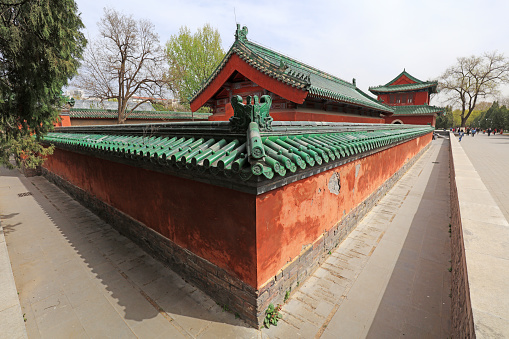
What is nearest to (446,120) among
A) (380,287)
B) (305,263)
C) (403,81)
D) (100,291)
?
(403,81)

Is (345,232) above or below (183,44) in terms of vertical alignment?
below

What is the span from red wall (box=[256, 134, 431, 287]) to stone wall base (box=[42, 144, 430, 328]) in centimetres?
18

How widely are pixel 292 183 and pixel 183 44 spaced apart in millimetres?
24134

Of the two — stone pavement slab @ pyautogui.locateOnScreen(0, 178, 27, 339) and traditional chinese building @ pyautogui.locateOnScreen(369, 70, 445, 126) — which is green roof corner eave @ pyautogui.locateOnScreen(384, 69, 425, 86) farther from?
stone pavement slab @ pyautogui.locateOnScreen(0, 178, 27, 339)

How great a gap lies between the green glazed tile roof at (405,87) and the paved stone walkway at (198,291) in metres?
26.1

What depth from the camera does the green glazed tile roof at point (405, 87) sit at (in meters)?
26.3

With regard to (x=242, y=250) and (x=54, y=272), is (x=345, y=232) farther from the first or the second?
(x=54, y=272)

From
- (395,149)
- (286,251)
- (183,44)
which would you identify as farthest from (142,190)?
(183,44)

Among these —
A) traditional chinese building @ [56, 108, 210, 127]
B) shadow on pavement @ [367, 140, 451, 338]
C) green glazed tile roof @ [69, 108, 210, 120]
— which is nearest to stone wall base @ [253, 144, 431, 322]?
shadow on pavement @ [367, 140, 451, 338]

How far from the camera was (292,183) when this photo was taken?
3.60m

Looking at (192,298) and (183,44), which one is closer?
(192,298)

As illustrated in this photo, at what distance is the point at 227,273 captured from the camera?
11.8 feet

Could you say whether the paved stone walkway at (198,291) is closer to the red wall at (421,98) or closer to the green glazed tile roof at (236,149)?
the green glazed tile roof at (236,149)

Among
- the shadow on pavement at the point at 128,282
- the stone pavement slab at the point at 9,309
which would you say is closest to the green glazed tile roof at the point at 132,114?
the shadow on pavement at the point at 128,282
